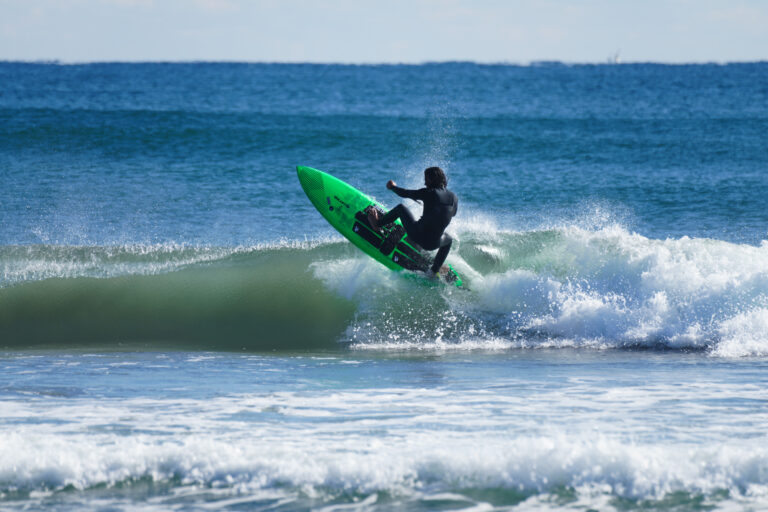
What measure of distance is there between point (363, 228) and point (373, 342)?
5.23 ft

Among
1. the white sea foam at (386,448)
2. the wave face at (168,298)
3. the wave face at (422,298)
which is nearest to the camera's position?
the white sea foam at (386,448)

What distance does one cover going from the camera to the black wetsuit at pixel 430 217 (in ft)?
31.1

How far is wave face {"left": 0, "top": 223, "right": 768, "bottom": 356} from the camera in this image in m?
9.76

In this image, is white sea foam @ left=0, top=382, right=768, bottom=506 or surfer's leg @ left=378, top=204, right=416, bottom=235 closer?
white sea foam @ left=0, top=382, right=768, bottom=506

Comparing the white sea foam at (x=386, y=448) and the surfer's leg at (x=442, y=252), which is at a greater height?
the surfer's leg at (x=442, y=252)

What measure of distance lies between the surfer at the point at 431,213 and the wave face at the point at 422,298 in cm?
80

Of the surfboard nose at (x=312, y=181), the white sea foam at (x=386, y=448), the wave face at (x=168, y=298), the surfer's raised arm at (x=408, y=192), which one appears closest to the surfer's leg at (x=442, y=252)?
the surfer's raised arm at (x=408, y=192)

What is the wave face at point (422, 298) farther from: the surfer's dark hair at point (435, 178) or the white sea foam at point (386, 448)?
the white sea foam at point (386, 448)

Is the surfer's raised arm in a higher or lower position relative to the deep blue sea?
higher

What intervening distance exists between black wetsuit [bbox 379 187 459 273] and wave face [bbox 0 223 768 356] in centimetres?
80

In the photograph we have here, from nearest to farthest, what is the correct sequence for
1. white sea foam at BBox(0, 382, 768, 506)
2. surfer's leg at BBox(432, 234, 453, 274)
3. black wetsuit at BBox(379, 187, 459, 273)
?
white sea foam at BBox(0, 382, 768, 506)
black wetsuit at BBox(379, 187, 459, 273)
surfer's leg at BBox(432, 234, 453, 274)

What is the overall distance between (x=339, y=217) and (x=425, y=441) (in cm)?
538

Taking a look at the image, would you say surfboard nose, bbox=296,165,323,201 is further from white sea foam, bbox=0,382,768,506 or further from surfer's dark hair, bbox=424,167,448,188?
white sea foam, bbox=0,382,768,506

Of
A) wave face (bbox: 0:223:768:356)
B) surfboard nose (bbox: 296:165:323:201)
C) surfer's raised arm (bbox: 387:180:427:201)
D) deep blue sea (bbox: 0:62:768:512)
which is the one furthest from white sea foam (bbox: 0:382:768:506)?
surfboard nose (bbox: 296:165:323:201)
